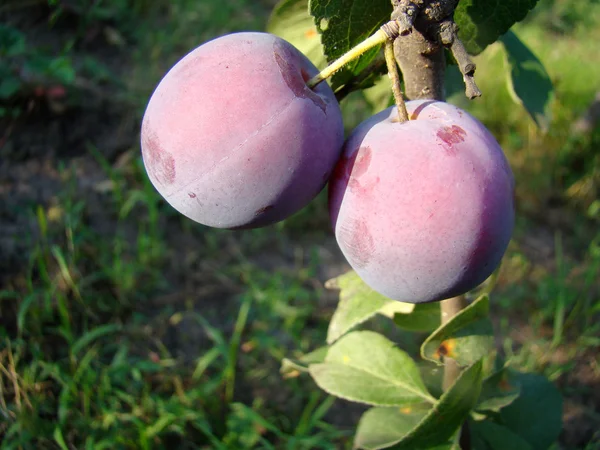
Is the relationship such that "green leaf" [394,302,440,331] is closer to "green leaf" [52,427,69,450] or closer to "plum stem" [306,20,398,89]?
"plum stem" [306,20,398,89]

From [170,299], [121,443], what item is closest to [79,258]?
[170,299]

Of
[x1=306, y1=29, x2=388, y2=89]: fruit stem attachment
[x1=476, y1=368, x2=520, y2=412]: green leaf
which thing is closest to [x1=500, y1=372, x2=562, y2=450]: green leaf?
[x1=476, y1=368, x2=520, y2=412]: green leaf

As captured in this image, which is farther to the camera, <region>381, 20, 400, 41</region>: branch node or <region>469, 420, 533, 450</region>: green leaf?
<region>469, 420, 533, 450</region>: green leaf

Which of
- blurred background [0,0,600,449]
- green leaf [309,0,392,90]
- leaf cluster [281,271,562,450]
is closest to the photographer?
green leaf [309,0,392,90]

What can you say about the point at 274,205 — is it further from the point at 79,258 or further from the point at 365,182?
the point at 79,258

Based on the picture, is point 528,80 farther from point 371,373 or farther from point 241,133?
point 241,133

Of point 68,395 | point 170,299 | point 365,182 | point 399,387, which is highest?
point 365,182

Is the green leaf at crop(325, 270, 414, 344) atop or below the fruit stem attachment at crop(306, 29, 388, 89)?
below
